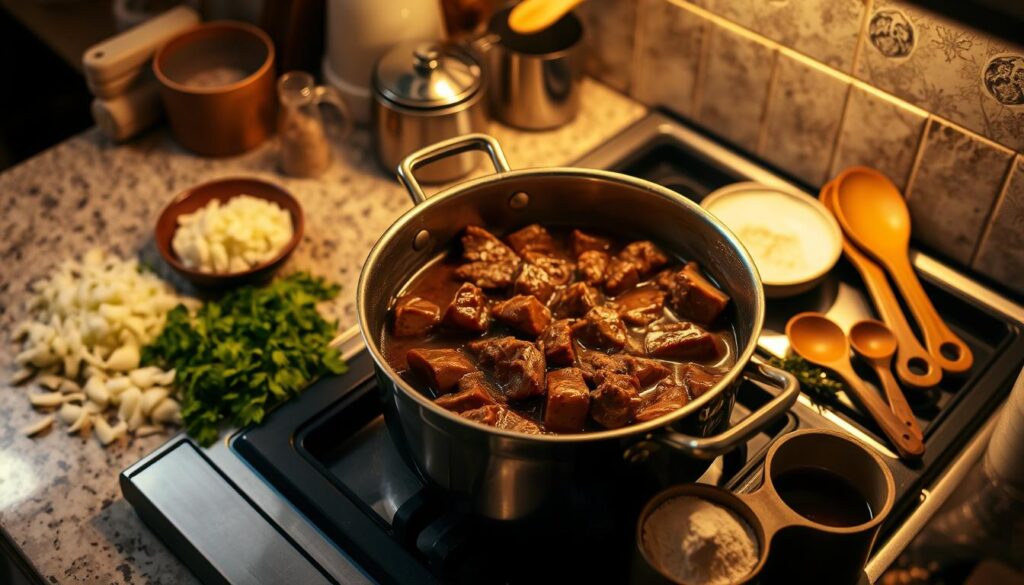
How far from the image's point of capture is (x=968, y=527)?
1.24m

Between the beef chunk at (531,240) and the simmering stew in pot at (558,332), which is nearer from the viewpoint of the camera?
the simmering stew in pot at (558,332)

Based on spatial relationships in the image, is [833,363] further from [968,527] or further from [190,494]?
[190,494]

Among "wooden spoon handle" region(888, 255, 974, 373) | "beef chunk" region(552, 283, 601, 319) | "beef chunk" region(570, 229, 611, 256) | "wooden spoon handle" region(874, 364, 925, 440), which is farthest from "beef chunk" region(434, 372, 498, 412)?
"wooden spoon handle" region(888, 255, 974, 373)

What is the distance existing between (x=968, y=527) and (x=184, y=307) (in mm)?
1106

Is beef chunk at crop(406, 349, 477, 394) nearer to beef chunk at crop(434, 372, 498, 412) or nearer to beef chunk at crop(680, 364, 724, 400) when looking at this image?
beef chunk at crop(434, 372, 498, 412)

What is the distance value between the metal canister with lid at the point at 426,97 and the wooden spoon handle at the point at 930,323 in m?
0.71

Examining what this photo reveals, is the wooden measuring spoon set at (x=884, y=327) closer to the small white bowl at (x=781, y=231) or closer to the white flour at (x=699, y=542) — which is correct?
the small white bowl at (x=781, y=231)

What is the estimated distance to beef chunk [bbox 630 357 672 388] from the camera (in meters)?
1.21

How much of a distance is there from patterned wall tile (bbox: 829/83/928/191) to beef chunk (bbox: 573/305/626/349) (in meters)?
0.55

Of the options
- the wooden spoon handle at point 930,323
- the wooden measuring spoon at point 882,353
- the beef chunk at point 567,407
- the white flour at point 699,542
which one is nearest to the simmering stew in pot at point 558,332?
the beef chunk at point 567,407

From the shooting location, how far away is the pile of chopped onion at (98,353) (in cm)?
141

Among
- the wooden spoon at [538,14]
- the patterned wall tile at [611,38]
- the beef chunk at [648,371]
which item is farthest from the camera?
the patterned wall tile at [611,38]

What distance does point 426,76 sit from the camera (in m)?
1.67

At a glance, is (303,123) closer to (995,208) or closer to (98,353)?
(98,353)
